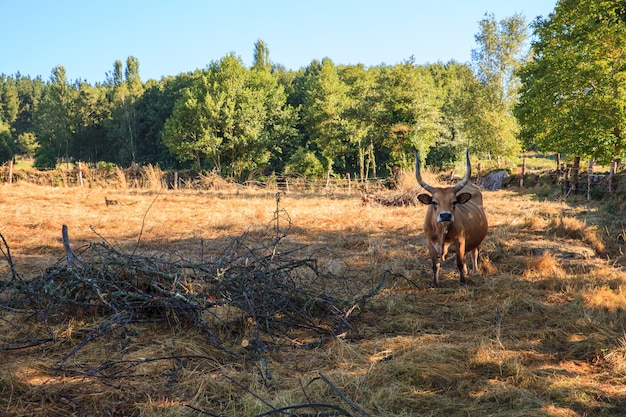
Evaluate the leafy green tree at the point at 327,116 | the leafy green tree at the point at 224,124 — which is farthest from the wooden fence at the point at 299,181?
the leafy green tree at the point at 327,116

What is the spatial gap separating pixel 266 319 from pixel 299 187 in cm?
2141

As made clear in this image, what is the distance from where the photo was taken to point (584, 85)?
53.2 ft

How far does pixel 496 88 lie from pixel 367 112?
11639 millimetres

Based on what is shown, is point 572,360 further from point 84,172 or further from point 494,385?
point 84,172

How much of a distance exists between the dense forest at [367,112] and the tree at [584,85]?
0.05m

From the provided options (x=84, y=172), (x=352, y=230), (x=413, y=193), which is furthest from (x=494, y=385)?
(x=84, y=172)

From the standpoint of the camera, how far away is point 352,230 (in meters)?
11.5

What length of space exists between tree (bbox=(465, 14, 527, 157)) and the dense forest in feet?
0.27

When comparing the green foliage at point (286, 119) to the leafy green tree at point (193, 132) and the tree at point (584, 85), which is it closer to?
the leafy green tree at point (193, 132)

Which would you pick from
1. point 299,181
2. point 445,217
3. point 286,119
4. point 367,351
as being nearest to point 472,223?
point 445,217

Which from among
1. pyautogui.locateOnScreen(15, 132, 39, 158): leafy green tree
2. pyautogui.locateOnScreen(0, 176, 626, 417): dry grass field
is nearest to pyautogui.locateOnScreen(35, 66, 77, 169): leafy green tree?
pyautogui.locateOnScreen(15, 132, 39, 158): leafy green tree

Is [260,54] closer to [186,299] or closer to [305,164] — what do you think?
[305,164]

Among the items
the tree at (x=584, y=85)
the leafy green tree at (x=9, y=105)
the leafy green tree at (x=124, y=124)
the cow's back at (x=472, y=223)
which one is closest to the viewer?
the cow's back at (x=472, y=223)

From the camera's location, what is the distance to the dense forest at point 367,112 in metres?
15.9
